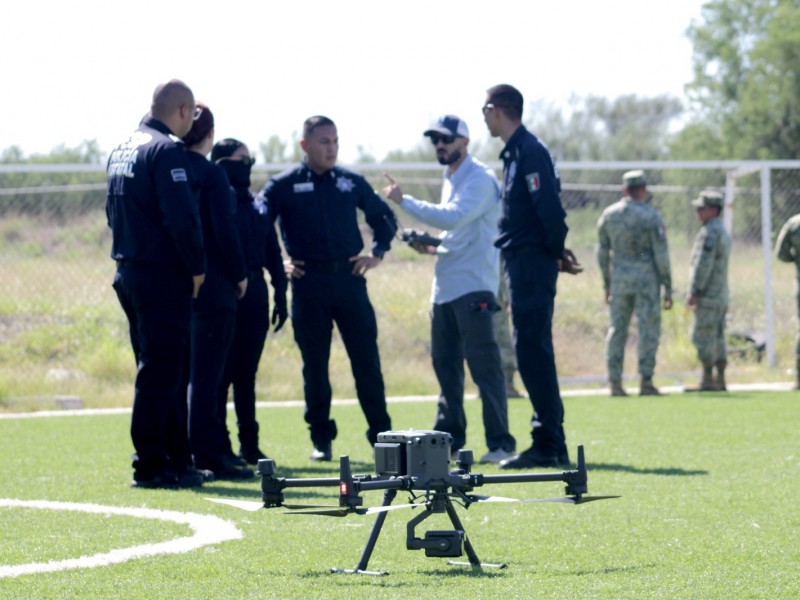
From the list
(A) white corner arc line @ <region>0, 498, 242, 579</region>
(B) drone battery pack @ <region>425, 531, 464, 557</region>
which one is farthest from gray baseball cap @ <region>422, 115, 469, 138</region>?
(B) drone battery pack @ <region>425, 531, 464, 557</region>

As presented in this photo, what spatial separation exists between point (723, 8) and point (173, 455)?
45.8 metres

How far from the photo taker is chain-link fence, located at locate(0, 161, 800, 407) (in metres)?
15.3

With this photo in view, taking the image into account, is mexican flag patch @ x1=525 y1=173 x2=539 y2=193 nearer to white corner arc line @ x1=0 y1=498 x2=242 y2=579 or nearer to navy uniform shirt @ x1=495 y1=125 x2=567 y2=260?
navy uniform shirt @ x1=495 y1=125 x2=567 y2=260

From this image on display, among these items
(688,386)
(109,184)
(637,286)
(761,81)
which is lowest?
(688,386)

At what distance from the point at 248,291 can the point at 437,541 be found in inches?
177

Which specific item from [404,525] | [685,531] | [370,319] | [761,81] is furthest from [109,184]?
[761,81]

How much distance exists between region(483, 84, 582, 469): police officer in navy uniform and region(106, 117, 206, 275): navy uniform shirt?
193 centimetres

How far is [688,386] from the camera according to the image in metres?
15.6

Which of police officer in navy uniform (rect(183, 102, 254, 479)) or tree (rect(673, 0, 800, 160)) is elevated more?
tree (rect(673, 0, 800, 160))

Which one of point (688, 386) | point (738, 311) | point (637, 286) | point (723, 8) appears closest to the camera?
point (637, 286)

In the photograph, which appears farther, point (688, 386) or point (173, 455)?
point (688, 386)

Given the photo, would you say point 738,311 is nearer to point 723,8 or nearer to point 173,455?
point 173,455

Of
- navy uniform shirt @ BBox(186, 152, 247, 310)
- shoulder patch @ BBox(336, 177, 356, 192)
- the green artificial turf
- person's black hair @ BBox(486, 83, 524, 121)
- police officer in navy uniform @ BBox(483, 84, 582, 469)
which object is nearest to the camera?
the green artificial turf

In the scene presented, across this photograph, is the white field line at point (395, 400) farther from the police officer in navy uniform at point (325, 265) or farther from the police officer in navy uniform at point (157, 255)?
the police officer in navy uniform at point (157, 255)
